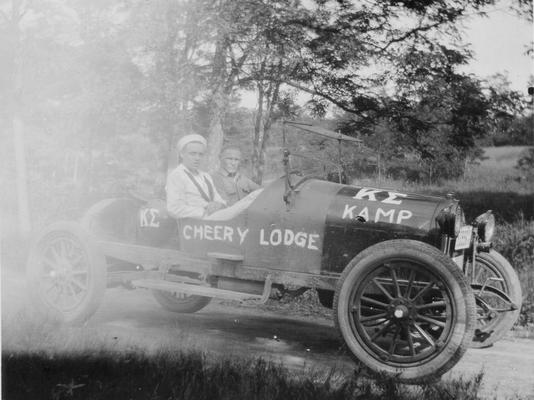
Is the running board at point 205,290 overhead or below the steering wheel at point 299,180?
below

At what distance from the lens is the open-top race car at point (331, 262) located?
155 inches

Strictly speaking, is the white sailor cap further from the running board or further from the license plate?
the license plate

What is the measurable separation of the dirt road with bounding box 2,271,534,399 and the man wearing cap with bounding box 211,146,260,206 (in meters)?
1.14

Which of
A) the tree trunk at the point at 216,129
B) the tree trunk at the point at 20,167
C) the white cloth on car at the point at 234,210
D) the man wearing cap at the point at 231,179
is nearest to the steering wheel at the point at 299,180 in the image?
the white cloth on car at the point at 234,210

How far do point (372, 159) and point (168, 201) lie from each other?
1849 mm

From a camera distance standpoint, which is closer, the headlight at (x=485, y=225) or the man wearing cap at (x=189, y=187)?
the headlight at (x=485, y=225)

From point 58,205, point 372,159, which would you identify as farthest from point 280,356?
point 58,205

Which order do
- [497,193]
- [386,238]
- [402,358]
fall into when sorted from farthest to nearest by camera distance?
[497,193], [386,238], [402,358]

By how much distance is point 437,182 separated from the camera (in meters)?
6.24

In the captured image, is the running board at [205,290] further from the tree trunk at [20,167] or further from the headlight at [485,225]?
the headlight at [485,225]

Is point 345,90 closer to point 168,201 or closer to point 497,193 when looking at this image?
point 168,201

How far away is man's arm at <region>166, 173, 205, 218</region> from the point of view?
5.08 m

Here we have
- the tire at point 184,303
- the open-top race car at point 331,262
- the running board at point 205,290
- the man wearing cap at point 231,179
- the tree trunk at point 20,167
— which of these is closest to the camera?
the open-top race car at point 331,262

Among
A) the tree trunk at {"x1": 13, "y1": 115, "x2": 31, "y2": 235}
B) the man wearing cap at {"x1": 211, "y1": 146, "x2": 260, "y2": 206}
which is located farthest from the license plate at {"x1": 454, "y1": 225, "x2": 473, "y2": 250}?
the tree trunk at {"x1": 13, "y1": 115, "x2": 31, "y2": 235}
